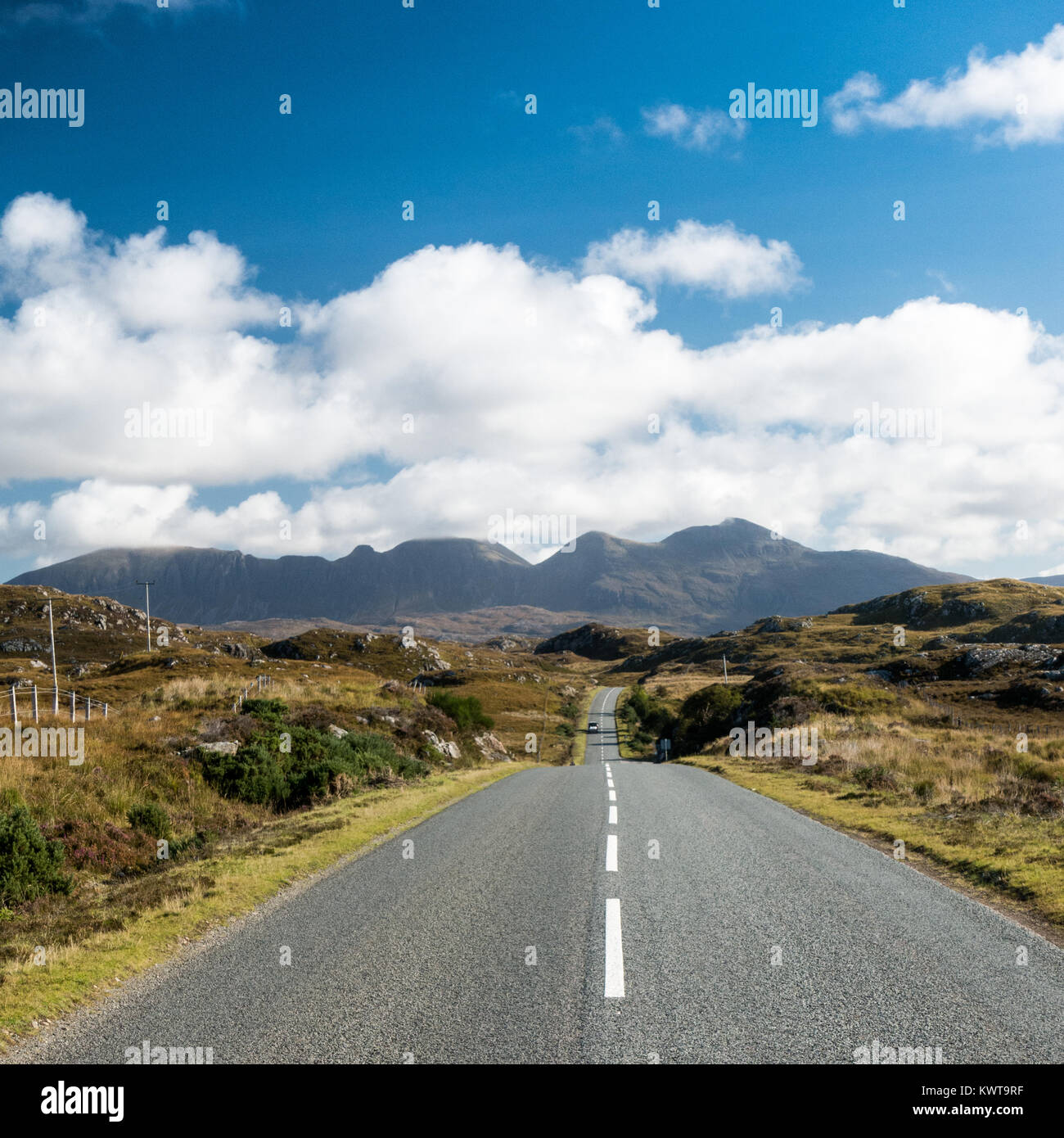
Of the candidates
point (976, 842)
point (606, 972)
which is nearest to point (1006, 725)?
point (976, 842)

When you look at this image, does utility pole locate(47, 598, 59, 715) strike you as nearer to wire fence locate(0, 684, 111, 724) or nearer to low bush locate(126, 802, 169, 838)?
wire fence locate(0, 684, 111, 724)

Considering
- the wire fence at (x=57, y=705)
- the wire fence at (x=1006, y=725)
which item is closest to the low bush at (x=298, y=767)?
the wire fence at (x=57, y=705)

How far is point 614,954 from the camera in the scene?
6.79 metres

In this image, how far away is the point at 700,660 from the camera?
16612cm

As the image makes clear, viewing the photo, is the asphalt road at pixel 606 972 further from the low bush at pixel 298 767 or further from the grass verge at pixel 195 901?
the low bush at pixel 298 767

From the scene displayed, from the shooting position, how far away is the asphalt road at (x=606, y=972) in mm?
5102

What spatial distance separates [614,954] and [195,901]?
5848mm

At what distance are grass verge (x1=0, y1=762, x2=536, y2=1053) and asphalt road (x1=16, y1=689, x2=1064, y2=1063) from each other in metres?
0.50

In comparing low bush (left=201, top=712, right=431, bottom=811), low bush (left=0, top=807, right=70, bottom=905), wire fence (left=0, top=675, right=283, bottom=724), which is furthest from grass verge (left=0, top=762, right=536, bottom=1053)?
wire fence (left=0, top=675, right=283, bottom=724)

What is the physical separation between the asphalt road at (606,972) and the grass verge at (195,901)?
1.63ft

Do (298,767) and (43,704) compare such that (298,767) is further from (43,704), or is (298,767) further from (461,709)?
(461,709)
